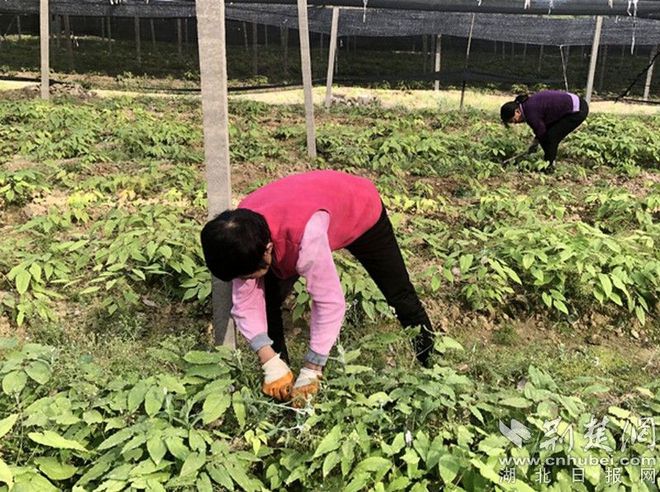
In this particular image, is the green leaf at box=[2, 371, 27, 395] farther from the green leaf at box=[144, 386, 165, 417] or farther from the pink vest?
the pink vest

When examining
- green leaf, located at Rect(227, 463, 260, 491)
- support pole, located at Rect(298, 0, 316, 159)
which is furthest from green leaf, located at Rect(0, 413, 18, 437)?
support pole, located at Rect(298, 0, 316, 159)

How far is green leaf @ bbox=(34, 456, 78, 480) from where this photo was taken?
5.93ft

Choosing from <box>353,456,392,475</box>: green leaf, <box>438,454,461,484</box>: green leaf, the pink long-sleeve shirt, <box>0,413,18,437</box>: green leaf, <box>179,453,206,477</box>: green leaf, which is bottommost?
<box>353,456,392,475</box>: green leaf

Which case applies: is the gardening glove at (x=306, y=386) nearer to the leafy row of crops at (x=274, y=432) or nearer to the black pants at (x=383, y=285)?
the leafy row of crops at (x=274, y=432)

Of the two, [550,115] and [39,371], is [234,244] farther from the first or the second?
[550,115]

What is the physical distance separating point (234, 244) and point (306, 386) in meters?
0.62

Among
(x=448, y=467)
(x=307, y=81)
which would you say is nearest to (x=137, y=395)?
(x=448, y=467)

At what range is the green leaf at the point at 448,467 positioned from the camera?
68.7 inches

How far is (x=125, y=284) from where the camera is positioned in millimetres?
3074

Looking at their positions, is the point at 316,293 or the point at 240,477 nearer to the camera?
the point at 240,477

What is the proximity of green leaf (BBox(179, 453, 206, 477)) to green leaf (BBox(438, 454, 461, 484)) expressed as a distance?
2.42ft

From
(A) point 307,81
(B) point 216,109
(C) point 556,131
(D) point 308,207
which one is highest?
(B) point 216,109

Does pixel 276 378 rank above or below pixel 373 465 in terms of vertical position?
above

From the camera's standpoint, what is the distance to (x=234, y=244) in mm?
1759
